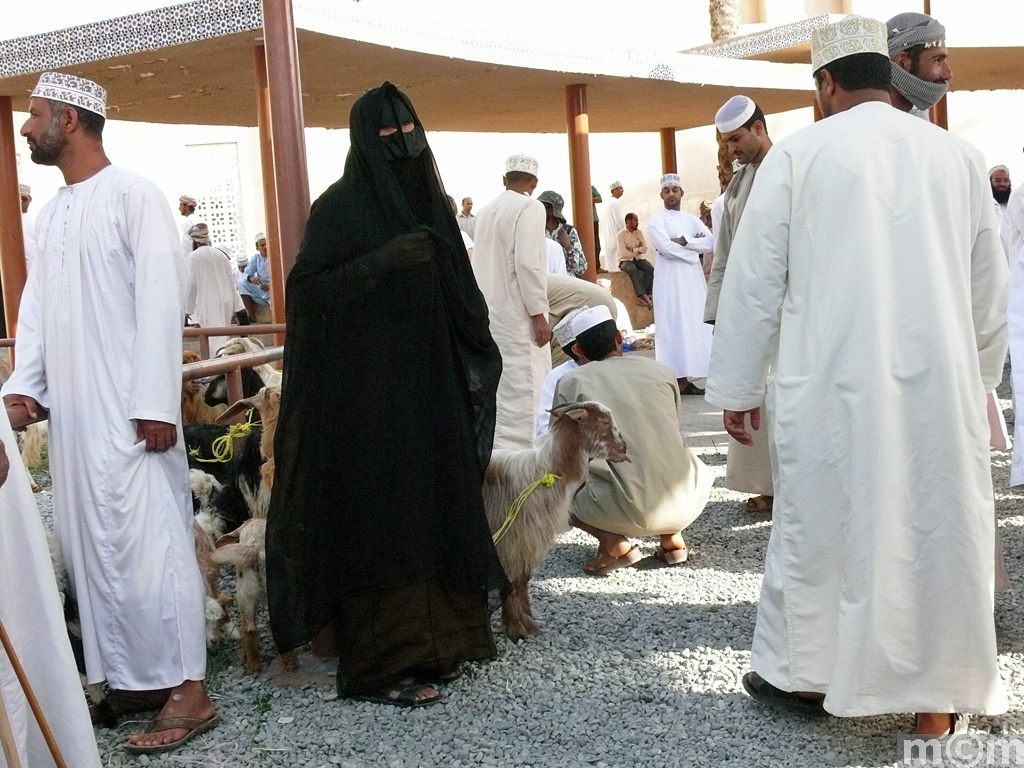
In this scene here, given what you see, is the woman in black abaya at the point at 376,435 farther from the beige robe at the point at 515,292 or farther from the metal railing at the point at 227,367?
the beige robe at the point at 515,292

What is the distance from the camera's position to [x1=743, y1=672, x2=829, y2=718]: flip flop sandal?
315 centimetres

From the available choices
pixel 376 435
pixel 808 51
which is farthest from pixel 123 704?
pixel 808 51

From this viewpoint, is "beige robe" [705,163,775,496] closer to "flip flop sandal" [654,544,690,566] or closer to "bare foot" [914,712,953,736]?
"flip flop sandal" [654,544,690,566]

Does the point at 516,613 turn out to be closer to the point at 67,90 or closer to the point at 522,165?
the point at 67,90

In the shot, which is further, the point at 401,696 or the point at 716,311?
the point at 716,311

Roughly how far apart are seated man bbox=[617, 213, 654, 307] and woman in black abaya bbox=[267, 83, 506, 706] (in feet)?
39.3

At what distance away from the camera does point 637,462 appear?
15.1 feet

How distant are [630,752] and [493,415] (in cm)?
115

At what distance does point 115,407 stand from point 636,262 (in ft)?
42.1

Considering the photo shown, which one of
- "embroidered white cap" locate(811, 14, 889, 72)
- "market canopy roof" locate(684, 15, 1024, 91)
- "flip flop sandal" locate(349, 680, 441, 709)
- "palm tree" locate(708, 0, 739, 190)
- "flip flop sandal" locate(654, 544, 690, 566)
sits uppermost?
"palm tree" locate(708, 0, 739, 190)

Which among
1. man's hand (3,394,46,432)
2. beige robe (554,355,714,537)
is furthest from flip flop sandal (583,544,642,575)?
man's hand (3,394,46,432)

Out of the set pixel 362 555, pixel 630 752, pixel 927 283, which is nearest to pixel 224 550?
pixel 362 555

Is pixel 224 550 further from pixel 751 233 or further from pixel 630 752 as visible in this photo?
pixel 751 233

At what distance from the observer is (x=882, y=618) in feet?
9.25
